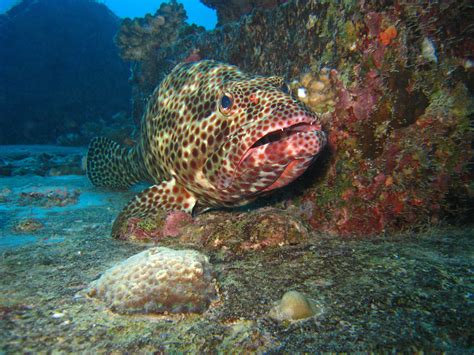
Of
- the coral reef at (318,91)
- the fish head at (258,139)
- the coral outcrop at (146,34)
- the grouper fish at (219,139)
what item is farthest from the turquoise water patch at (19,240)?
the coral outcrop at (146,34)

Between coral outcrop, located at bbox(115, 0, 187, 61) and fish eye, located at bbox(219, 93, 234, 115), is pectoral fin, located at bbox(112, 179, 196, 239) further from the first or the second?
coral outcrop, located at bbox(115, 0, 187, 61)

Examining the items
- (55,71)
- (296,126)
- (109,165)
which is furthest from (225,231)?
(55,71)

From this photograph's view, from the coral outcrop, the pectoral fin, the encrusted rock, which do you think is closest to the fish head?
the pectoral fin

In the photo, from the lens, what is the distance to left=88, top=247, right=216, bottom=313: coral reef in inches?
82.4

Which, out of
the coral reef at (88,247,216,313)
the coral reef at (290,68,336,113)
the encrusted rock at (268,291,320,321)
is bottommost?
the coral reef at (88,247,216,313)

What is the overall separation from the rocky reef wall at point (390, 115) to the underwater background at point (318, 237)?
16mm

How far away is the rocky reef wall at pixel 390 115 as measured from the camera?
10.5 ft

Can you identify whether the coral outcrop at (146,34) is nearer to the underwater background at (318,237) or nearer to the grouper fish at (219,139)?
the underwater background at (318,237)

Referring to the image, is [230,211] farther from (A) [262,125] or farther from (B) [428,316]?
(B) [428,316]

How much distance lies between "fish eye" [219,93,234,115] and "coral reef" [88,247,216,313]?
5.64 feet

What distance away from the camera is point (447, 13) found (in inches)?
124

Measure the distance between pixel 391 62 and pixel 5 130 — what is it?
80.5 feet

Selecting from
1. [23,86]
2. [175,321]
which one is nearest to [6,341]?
[175,321]

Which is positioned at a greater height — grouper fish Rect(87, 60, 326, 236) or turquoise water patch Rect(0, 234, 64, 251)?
grouper fish Rect(87, 60, 326, 236)
